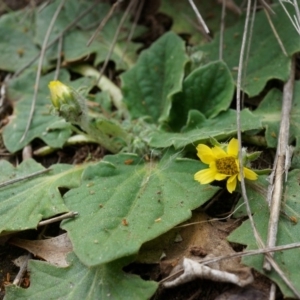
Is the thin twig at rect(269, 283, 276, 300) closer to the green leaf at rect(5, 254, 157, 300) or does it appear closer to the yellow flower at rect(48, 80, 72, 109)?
the green leaf at rect(5, 254, 157, 300)

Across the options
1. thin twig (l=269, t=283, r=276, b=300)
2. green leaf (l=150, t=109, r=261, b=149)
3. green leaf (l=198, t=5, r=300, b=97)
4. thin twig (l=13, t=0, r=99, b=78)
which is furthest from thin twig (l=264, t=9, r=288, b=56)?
thin twig (l=269, t=283, r=276, b=300)

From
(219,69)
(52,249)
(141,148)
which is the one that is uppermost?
(219,69)

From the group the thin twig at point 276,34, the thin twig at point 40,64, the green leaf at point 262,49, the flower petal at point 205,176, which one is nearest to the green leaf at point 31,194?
the thin twig at point 40,64

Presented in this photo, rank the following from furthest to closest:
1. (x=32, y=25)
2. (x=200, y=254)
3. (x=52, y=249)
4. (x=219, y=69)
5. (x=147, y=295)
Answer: (x=32, y=25), (x=219, y=69), (x=52, y=249), (x=200, y=254), (x=147, y=295)

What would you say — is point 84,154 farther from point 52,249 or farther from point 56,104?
point 52,249

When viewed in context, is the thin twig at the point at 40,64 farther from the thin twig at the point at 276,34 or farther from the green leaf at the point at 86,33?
the thin twig at the point at 276,34

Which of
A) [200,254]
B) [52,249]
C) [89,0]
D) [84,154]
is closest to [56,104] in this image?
[84,154]
